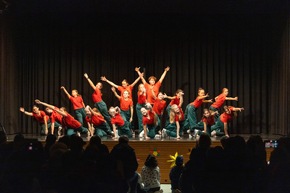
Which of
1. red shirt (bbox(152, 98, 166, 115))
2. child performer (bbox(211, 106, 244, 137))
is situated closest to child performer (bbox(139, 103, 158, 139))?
red shirt (bbox(152, 98, 166, 115))

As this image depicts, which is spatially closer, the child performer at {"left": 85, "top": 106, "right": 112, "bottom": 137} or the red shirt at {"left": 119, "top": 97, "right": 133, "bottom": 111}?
the child performer at {"left": 85, "top": 106, "right": 112, "bottom": 137}

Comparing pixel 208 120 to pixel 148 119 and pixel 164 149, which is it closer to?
pixel 148 119

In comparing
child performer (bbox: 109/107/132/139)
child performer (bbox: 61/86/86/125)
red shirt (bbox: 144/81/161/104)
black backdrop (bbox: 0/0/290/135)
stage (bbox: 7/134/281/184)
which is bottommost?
stage (bbox: 7/134/281/184)

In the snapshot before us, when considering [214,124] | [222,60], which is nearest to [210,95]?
[222,60]

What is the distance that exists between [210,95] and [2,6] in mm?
6167

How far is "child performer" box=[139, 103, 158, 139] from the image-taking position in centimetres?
1264

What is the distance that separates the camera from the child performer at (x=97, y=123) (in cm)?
1334

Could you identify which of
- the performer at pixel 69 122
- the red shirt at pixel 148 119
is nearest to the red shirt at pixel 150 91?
the red shirt at pixel 148 119

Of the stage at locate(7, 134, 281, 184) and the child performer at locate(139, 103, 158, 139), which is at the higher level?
the child performer at locate(139, 103, 158, 139)

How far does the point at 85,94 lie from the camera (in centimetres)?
1575

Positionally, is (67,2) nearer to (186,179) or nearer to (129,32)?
(129,32)

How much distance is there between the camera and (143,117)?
12734 mm

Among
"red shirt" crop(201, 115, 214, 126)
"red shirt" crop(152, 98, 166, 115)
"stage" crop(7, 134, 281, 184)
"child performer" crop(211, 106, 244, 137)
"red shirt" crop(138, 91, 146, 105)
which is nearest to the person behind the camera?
"stage" crop(7, 134, 281, 184)

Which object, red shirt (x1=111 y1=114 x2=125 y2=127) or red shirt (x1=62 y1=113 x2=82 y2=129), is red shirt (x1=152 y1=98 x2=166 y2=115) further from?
red shirt (x1=62 y1=113 x2=82 y2=129)
